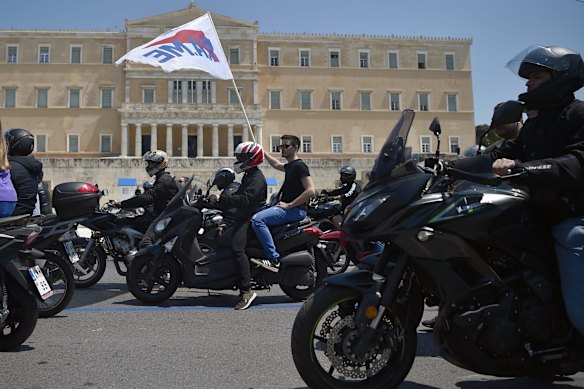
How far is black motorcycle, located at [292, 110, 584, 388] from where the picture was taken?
268 centimetres

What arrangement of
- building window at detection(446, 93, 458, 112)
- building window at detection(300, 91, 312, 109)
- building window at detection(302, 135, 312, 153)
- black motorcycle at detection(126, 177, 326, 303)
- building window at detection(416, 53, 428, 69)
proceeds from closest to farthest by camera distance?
black motorcycle at detection(126, 177, 326, 303) < building window at detection(302, 135, 312, 153) < building window at detection(300, 91, 312, 109) < building window at detection(416, 53, 428, 69) < building window at detection(446, 93, 458, 112)

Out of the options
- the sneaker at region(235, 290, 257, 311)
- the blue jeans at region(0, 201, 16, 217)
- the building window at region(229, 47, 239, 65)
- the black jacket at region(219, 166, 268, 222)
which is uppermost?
the building window at region(229, 47, 239, 65)

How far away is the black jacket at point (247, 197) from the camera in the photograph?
19.2 feet

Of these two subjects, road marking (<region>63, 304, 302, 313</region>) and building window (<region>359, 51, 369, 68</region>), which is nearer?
road marking (<region>63, 304, 302, 313</region>)

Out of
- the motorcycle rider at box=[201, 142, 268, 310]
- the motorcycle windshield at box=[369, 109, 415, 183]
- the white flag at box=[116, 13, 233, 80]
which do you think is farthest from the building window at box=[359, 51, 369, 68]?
the motorcycle windshield at box=[369, 109, 415, 183]

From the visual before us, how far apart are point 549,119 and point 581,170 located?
1.31 feet

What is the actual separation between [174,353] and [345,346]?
1689 millimetres

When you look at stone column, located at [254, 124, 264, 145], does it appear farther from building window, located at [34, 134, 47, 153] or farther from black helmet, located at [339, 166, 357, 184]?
black helmet, located at [339, 166, 357, 184]

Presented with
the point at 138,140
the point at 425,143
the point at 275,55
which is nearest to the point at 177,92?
the point at 138,140

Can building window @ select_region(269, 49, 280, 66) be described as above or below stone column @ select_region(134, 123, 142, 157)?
above

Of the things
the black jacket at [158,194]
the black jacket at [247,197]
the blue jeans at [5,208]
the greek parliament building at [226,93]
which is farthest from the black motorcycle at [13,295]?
the greek parliament building at [226,93]

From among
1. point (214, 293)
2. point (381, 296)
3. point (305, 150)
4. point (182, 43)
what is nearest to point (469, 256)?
point (381, 296)

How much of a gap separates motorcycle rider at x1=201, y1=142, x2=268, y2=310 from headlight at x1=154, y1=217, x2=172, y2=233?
0.48 m

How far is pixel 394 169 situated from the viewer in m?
2.91
